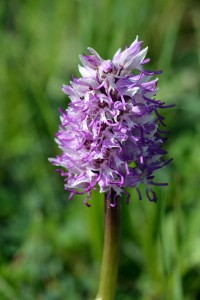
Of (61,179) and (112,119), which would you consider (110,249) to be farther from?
(61,179)

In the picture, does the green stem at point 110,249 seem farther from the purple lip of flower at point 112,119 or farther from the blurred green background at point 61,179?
the blurred green background at point 61,179

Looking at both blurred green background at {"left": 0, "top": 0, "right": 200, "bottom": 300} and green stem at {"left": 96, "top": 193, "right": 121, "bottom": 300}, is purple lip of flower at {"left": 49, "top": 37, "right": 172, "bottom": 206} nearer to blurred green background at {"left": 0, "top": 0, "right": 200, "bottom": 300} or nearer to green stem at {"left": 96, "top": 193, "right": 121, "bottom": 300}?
green stem at {"left": 96, "top": 193, "right": 121, "bottom": 300}

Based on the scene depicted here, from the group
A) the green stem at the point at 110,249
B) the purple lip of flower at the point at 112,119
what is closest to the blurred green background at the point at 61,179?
the green stem at the point at 110,249

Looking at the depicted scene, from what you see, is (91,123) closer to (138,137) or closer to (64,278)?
(138,137)

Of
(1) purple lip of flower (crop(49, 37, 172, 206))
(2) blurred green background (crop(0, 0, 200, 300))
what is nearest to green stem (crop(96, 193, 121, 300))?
(1) purple lip of flower (crop(49, 37, 172, 206))

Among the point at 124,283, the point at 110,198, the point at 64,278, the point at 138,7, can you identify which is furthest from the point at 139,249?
the point at 138,7
